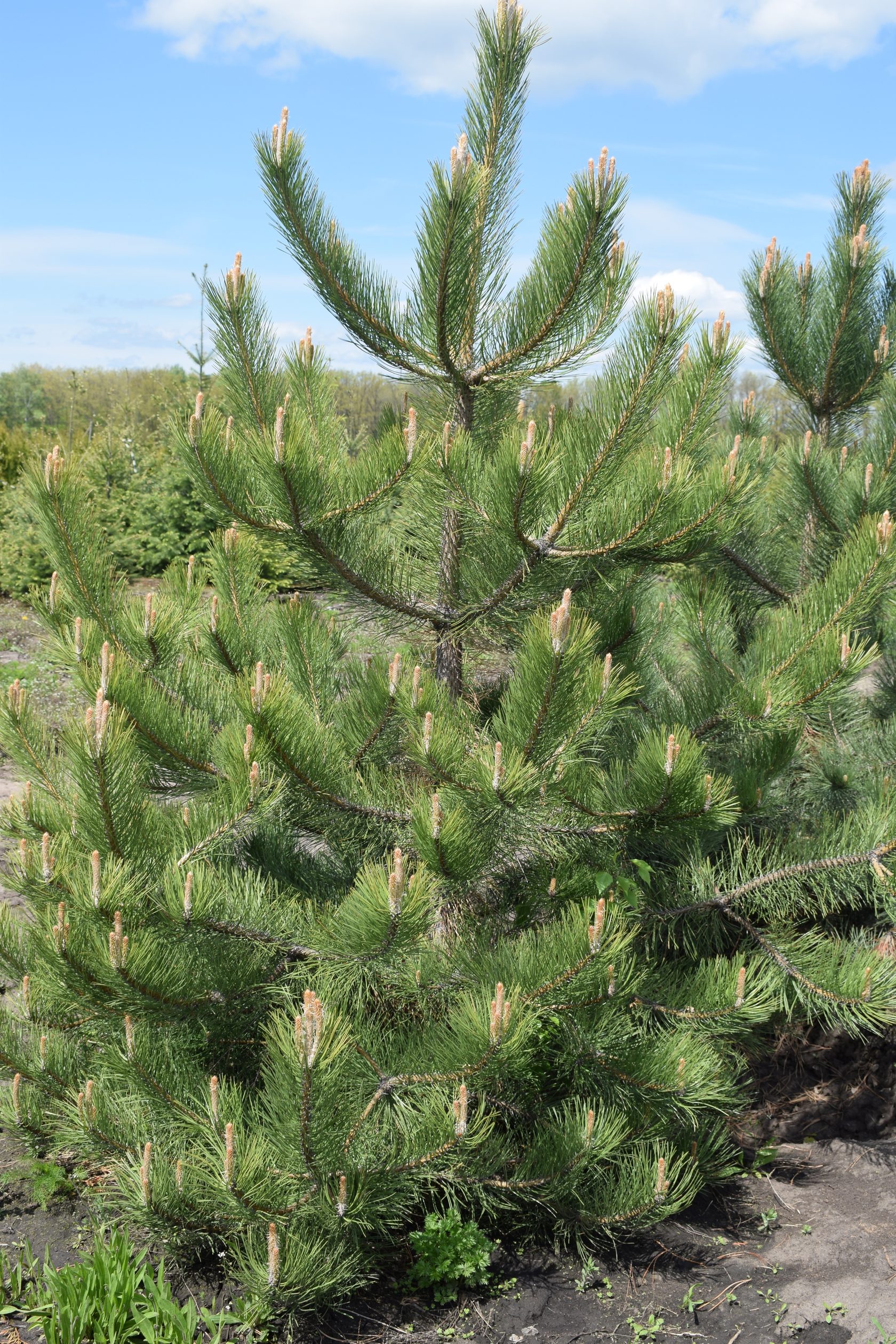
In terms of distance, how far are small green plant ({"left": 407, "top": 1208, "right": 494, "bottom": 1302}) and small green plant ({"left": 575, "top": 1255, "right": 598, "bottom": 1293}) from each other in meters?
0.31

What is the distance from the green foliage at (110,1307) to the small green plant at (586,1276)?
1066mm

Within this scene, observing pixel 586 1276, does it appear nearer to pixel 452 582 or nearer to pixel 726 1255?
pixel 726 1255

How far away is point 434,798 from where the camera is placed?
2547mm

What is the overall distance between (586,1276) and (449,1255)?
1.60 feet

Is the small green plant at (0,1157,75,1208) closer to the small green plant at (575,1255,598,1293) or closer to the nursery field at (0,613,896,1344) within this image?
the nursery field at (0,613,896,1344)

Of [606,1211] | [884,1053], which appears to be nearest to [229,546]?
[606,1211]

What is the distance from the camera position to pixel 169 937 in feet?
9.09

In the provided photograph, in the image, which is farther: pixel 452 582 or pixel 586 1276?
pixel 452 582

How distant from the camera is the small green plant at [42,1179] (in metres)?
3.46

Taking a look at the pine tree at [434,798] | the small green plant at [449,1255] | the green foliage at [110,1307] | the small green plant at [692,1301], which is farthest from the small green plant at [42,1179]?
the small green plant at [692,1301]

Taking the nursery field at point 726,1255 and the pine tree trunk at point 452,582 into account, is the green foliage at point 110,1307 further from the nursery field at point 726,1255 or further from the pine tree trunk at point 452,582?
the pine tree trunk at point 452,582

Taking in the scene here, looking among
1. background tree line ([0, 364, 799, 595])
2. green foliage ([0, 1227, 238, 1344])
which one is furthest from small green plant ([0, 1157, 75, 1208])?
background tree line ([0, 364, 799, 595])

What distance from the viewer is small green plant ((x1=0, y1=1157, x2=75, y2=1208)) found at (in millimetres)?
3459

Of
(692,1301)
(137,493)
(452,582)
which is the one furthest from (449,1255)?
(137,493)
